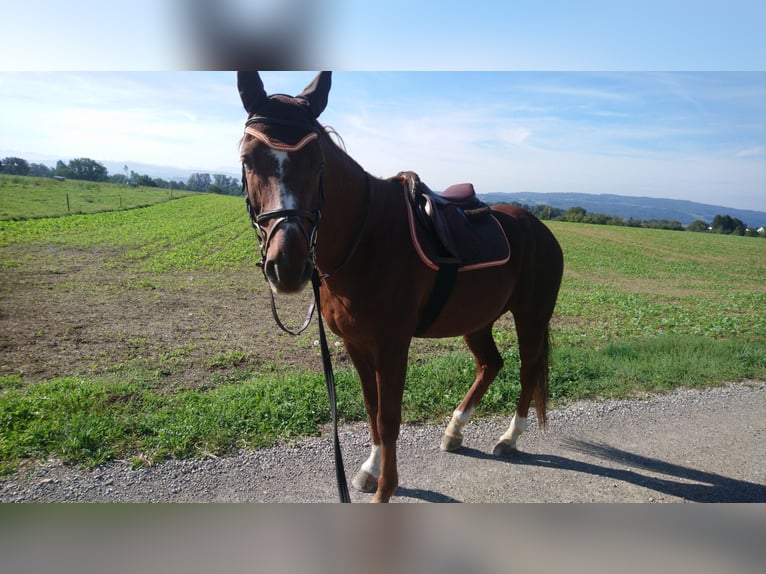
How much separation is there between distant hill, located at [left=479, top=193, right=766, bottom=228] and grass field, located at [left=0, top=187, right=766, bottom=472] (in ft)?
6.27

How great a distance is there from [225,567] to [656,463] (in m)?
3.34

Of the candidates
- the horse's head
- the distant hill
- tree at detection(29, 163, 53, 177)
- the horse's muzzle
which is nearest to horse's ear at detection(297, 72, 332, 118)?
the horse's head

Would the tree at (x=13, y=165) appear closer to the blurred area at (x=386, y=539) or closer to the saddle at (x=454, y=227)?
the blurred area at (x=386, y=539)

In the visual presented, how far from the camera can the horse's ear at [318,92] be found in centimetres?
199

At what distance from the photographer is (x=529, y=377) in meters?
3.79

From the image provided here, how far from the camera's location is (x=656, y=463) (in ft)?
11.7

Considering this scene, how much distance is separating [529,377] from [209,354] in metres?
3.99

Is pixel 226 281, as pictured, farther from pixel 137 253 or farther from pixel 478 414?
pixel 478 414

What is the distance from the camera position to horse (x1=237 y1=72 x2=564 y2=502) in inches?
72.9

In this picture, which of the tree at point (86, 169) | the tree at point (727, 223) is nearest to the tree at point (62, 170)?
the tree at point (86, 169)

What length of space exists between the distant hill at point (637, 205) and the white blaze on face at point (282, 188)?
1914mm

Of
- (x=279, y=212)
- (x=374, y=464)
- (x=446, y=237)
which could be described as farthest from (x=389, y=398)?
(x=279, y=212)

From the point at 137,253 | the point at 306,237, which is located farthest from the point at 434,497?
the point at 137,253

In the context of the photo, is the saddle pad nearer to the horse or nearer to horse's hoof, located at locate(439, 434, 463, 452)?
the horse
